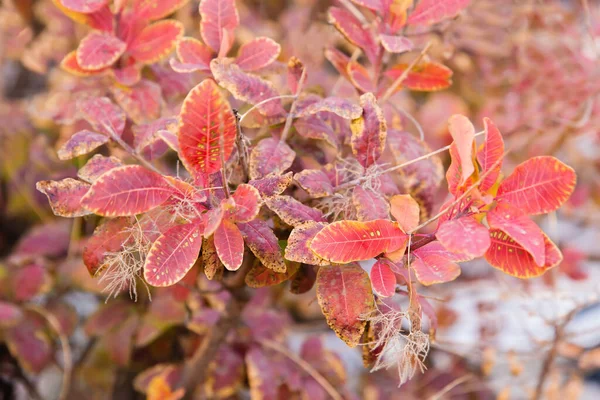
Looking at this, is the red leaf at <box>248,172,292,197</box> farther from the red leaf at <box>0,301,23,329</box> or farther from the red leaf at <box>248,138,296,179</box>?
the red leaf at <box>0,301,23,329</box>

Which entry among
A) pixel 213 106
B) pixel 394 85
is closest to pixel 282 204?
pixel 213 106

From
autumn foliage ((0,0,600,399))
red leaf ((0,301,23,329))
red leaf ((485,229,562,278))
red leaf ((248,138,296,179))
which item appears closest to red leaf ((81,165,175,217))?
autumn foliage ((0,0,600,399))

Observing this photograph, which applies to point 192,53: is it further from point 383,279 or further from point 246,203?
point 383,279

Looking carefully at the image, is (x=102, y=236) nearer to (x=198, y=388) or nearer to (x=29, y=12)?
(x=198, y=388)

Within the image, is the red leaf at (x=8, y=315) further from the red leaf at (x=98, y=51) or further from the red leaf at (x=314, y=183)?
the red leaf at (x=314, y=183)

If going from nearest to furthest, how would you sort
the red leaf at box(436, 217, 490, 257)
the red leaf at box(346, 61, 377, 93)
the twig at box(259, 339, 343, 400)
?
the red leaf at box(436, 217, 490, 257) → the red leaf at box(346, 61, 377, 93) → the twig at box(259, 339, 343, 400)

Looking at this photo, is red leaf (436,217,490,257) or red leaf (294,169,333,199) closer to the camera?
red leaf (436,217,490,257)
